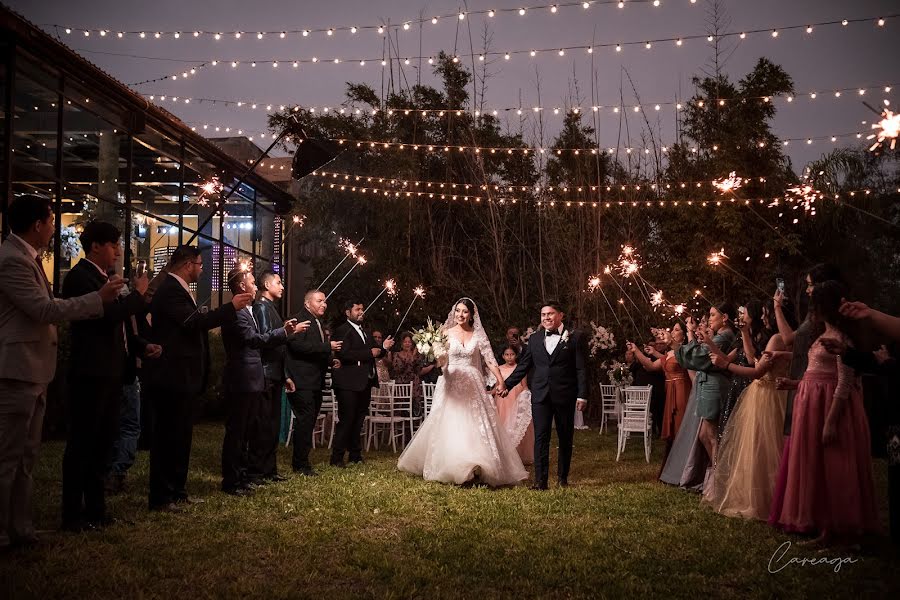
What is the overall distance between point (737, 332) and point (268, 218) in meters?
14.6

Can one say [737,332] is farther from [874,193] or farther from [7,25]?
[874,193]

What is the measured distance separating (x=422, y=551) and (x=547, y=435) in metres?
2.82

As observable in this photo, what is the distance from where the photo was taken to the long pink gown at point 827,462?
4.77 meters

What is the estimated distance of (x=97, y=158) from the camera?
1193 cm

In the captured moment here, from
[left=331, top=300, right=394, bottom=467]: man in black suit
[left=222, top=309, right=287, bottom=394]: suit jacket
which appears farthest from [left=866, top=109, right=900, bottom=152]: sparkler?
[left=331, top=300, right=394, bottom=467]: man in black suit

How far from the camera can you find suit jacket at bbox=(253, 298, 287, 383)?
7059 millimetres

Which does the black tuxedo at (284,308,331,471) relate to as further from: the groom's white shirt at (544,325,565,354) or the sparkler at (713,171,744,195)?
the sparkler at (713,171,744,195)

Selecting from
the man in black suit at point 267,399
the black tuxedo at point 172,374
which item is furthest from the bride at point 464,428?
the black tuxedo at point 172,374

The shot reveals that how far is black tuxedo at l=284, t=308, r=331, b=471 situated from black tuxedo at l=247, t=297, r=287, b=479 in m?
0.48

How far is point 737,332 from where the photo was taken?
7363mm

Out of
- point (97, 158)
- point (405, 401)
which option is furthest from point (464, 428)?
point (97, 158)

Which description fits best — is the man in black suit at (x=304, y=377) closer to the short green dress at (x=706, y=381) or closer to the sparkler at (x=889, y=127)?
the short green dress at (x=706, y=381)

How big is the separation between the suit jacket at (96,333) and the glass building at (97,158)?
160 cm

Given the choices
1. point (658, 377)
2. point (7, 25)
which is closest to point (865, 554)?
point (658, 377)
